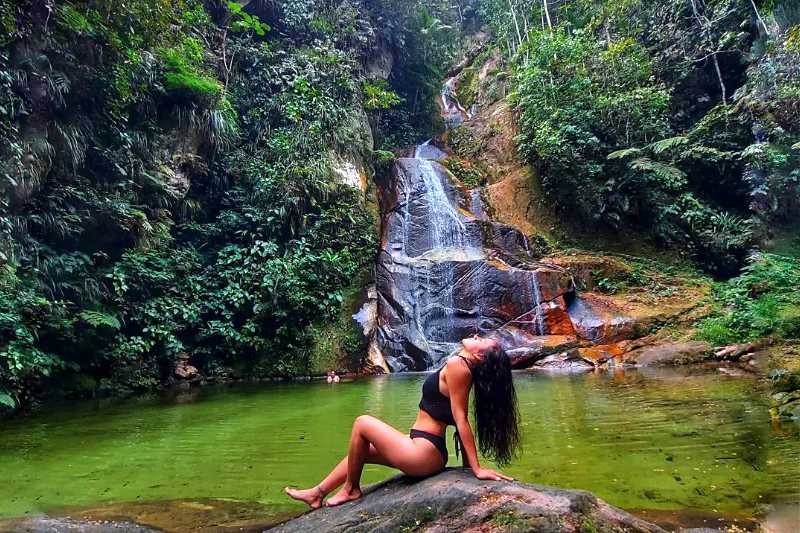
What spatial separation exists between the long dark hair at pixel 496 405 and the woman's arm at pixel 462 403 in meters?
0.07

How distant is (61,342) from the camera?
9047 mm

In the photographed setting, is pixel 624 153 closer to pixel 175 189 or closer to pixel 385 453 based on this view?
pixel 175 189

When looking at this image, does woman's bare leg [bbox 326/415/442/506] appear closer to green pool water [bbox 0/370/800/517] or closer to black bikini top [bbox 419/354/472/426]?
black bikini top [bbox 419/354/472/426]

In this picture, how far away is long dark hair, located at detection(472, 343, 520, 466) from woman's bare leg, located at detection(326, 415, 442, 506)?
32 cm

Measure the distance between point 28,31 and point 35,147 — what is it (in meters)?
1.81

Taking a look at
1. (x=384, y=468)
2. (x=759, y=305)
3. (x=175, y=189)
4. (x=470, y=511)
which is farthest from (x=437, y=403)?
(x=175, y=189)

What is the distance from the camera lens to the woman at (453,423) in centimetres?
271

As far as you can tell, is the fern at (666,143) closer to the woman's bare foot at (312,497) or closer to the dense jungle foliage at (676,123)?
the dense jungle foliage at (676,123)

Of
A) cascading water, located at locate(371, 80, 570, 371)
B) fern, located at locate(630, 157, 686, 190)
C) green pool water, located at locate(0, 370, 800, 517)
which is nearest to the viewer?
green pool water, located at locate(0, 370, 800, 517)

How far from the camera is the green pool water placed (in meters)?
3.52

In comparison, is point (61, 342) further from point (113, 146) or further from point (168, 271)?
point (113, 146)

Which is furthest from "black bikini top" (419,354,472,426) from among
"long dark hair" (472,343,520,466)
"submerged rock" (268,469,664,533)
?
"submerged rock" (268,469,664,533)

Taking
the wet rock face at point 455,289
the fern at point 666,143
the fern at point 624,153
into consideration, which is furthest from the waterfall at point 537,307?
the fern at point 666,143

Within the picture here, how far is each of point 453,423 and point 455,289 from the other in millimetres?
11152
